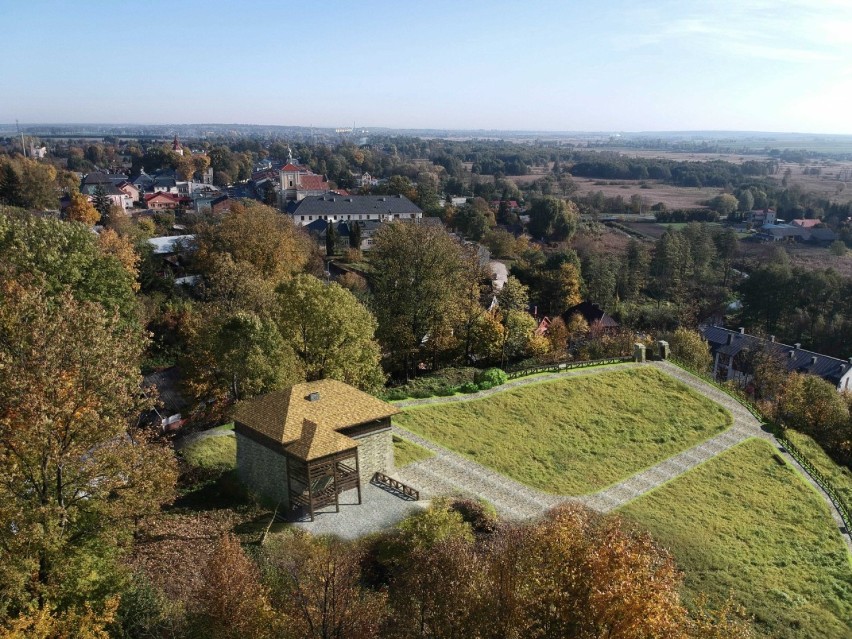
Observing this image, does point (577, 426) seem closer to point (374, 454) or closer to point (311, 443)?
point (374, 454)

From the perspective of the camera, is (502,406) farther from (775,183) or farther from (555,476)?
(775,183)

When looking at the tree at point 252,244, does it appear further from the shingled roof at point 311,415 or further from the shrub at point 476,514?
the shrub at point 476,514

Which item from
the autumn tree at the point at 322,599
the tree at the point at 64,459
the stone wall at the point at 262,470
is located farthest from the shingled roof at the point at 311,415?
the autumn tree at the point at 322,599

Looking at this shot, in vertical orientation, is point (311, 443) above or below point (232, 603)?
below

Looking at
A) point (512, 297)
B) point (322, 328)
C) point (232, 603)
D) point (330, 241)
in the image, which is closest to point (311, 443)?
point (232, 603)

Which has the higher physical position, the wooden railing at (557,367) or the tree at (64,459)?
the tree at (64,459)

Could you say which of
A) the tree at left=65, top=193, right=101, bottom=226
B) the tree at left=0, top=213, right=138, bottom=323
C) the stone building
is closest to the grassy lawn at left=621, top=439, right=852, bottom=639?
the stone building
